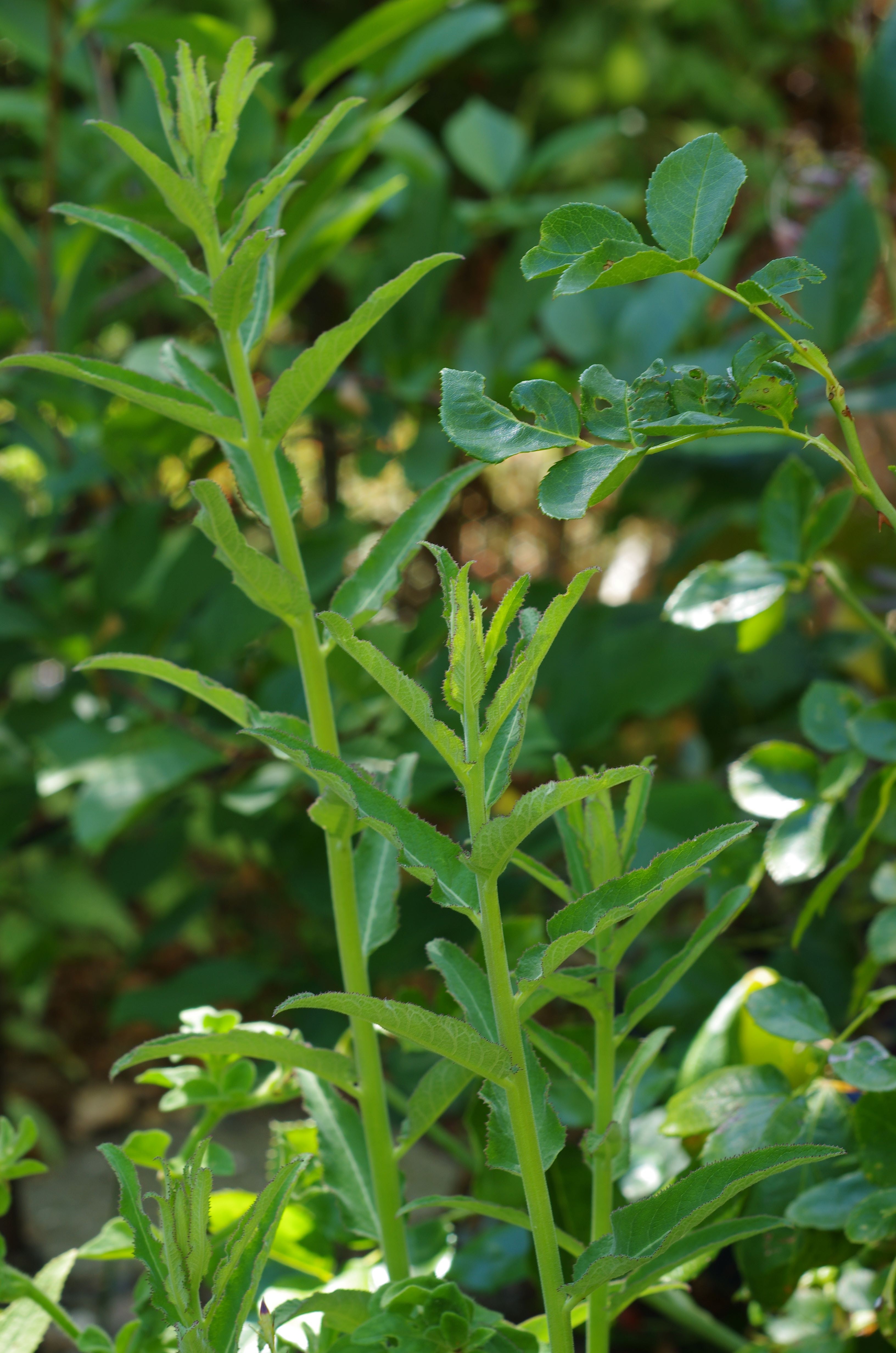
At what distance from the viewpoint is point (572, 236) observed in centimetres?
33

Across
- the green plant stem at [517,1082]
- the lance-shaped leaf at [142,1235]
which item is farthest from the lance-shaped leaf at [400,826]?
the lance-shaped leaf at [142,1235]

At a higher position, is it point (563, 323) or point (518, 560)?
point (563, 323)

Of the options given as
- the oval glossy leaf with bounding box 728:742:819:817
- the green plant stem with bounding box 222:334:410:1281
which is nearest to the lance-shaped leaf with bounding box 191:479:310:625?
the green plant stem with bounding box 222:334:410:1281

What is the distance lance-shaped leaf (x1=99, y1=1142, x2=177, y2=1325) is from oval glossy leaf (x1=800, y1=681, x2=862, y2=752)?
12.2 inches

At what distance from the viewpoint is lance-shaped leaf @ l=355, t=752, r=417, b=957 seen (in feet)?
1.27

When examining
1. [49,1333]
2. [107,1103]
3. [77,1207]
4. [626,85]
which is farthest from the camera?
[626,85]

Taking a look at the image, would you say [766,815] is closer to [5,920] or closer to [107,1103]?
[5,920]

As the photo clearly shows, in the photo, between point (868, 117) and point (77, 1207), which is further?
point (77, 1207)

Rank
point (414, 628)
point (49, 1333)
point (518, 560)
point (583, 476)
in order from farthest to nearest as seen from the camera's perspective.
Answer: point (518, 560) → point (49, 1333) → point (414, 628) → point (583, 476)

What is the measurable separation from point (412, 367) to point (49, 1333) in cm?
79

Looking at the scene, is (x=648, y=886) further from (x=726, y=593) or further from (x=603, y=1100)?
(x=726, y=593)

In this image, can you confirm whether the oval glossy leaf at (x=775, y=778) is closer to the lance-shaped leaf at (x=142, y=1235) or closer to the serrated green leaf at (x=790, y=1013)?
the serrated green leaf at (x=790, y=1013)

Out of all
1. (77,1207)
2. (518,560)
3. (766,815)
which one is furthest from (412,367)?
(77,1207)

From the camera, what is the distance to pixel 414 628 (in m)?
0.78
